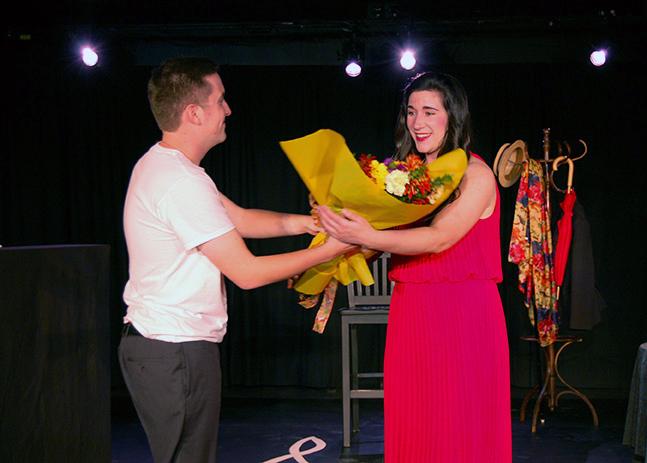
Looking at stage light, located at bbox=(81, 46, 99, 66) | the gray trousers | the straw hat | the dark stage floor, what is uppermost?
stage light, located at bbox=(81, 46, 99, 66)

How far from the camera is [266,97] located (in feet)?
23.2

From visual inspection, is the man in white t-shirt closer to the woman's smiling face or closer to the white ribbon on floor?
the woman's smiling face

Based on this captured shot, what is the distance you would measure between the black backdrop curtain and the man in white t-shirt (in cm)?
476

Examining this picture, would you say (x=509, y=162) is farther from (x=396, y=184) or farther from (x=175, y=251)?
(x=175, y=251)

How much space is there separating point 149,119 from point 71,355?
17.1 feet

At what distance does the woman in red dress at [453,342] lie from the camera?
2498mm

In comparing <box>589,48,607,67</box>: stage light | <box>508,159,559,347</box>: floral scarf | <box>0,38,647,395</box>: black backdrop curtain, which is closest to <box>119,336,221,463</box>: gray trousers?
<box>508,159,559,347</box>: floral scarf

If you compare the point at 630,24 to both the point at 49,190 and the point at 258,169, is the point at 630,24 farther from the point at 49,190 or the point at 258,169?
the point at 49,190

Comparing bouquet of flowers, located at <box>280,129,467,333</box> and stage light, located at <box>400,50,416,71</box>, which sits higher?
stage light, located at <box>400,50,416,71</box>

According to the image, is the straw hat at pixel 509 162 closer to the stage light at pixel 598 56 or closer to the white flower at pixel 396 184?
the stage light at pixel 598 56

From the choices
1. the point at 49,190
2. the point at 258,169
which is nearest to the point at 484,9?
the point at 258,169

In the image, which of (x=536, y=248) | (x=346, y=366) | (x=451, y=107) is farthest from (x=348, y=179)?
(x=536, y=248)

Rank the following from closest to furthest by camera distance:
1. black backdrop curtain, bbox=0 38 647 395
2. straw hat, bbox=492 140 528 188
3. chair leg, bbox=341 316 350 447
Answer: chair leg, bbox=341 316 350 447, straw hat, bbox=492 140 528 188, black backdrop curtain, bbox=0 38 647 395

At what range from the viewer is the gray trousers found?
2.16 metres
